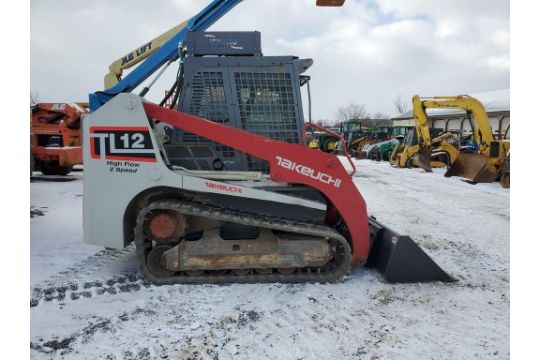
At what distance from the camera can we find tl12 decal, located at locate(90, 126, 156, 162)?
3.23 meters

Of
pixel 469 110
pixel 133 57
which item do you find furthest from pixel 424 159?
pixel 133 57

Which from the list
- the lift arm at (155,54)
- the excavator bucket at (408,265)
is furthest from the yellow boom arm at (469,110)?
the excavator bucket at (408,265)

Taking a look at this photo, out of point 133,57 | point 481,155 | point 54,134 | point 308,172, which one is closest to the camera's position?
point 308,172

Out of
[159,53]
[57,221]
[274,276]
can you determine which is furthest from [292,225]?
[57,221]

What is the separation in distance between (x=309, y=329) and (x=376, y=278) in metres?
1.17

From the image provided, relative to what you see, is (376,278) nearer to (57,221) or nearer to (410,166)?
(57,221)

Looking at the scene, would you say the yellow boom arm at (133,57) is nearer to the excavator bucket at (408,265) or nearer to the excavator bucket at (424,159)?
the excavator bucket at (408,265)

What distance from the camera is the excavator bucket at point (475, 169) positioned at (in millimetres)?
10547

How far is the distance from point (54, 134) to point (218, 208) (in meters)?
9.72

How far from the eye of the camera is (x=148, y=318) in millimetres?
2699

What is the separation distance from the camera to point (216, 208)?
11.0 feet

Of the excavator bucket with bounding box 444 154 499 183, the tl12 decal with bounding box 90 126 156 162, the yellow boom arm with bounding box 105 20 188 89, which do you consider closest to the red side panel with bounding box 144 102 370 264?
the tl12 decal with bounding box 90 126 156 162

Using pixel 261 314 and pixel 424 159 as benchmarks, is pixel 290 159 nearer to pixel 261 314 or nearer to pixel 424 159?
pixel 261 314

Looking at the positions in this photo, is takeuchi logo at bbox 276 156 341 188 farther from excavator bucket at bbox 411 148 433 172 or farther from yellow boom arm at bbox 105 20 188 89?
excavator bucket at bbox 411 148 433 172
